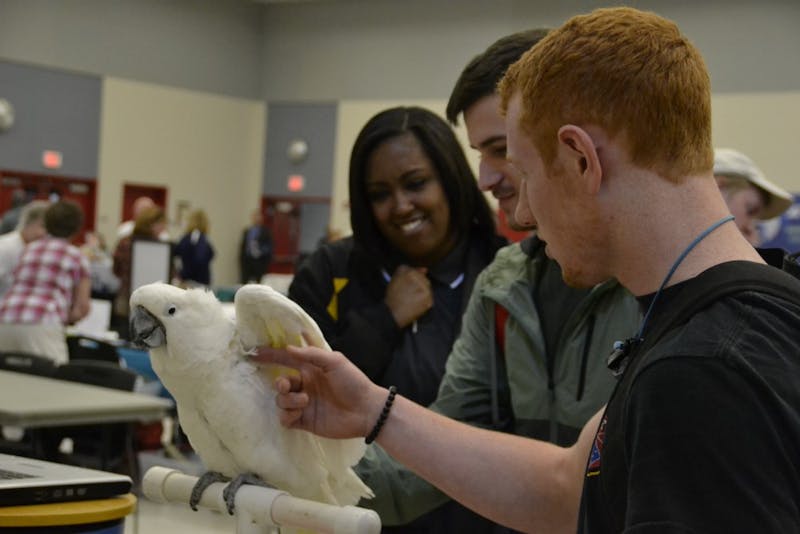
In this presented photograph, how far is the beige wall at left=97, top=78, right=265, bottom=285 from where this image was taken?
1495 cm

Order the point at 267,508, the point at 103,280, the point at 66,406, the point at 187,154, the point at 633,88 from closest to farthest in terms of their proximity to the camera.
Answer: the point at 633,88, the point at 267,508, the point at 66,406, the point at 103,280, the point at 187,154

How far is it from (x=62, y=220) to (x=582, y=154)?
19.5ft

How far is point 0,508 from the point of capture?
4.21ft

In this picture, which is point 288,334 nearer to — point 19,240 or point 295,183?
point 19,240

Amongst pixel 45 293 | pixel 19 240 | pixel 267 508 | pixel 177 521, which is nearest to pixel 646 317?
pixel 267 508

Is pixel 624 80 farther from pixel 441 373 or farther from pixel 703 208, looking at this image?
pixel 441 373

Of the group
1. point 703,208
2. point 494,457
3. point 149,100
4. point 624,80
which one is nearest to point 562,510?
point 494,457

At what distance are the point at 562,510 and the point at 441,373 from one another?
70cm

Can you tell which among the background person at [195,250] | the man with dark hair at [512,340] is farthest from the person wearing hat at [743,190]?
the background person at [195,250]

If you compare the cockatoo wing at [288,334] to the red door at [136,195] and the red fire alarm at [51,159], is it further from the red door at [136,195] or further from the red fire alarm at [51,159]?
the red door at [136,195]

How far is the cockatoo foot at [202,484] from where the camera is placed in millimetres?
1384

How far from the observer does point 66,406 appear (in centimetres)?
398

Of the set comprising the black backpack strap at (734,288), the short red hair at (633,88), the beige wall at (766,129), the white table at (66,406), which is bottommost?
the white table at (66,406)

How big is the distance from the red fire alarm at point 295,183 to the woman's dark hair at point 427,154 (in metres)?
14.2
